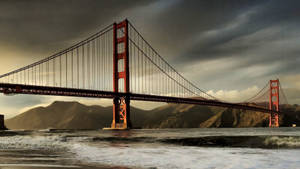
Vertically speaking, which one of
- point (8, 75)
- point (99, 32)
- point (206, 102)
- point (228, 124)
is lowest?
point (228, 124)

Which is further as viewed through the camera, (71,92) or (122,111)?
(122,111)

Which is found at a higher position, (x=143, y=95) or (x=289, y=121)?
(x=143, y=95)

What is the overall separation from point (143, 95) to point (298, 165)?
181 ft

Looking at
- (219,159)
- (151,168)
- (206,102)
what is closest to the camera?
(151,168)

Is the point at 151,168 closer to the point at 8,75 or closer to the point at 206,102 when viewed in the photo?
the point at 8,75

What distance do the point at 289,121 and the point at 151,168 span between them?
5646 inches

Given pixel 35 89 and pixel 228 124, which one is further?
pixel 228 124

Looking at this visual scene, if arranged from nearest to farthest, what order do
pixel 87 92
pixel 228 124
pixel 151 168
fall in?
pixel 151 168
pixel 87 92
pixel 228 124

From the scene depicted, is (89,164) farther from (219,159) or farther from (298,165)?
(298,165)

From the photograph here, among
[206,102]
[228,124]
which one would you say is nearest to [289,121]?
[228,124]

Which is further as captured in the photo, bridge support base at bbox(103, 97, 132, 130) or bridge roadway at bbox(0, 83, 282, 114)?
bridge support base at bbox(103, 97, 132, 130)

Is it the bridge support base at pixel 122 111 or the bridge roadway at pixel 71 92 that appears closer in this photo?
the bridge roadway at pixel 71 92

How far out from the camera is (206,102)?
71000 mm

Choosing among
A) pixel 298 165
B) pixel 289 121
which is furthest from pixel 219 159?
pixel 289 121
